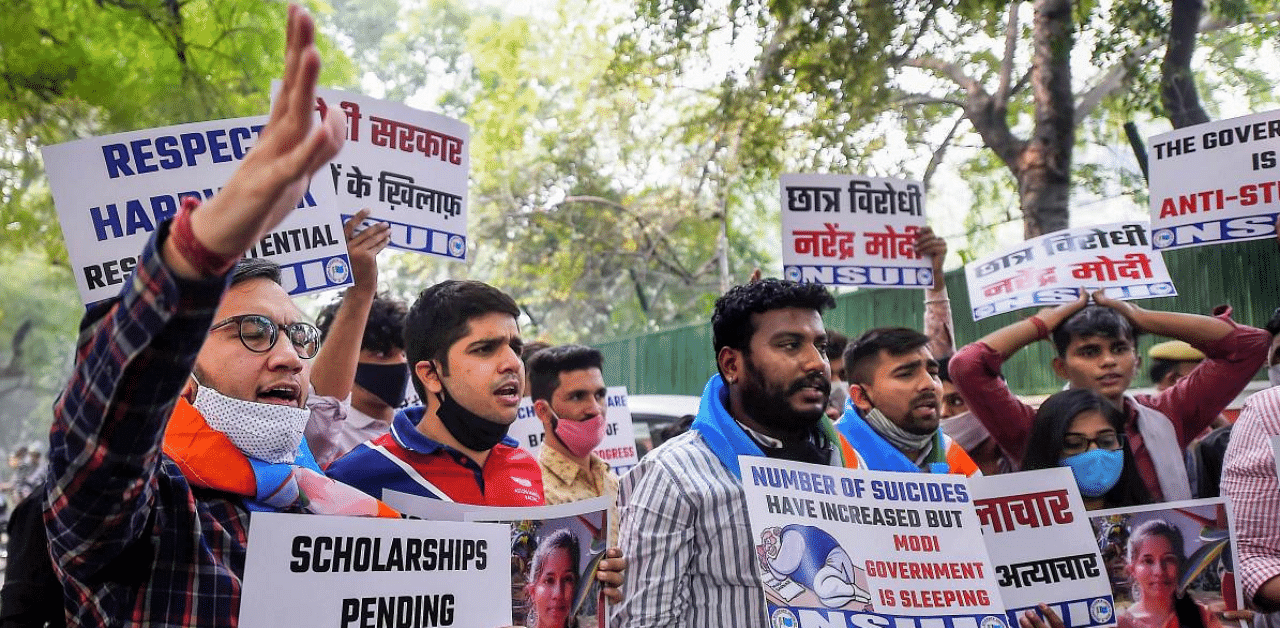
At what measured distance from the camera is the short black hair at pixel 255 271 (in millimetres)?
2590

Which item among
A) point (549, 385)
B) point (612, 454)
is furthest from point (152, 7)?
point (549, 385)

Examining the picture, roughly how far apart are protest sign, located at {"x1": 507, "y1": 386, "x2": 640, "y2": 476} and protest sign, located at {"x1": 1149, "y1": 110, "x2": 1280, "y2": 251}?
8.61 ft

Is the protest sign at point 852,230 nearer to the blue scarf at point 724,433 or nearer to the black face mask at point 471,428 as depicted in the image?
the blue scarf at point 724,433

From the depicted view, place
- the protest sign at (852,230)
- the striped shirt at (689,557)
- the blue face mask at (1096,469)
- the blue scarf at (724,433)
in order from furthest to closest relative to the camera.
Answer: the protest sign at (852,230) → the blue face mask at (1096,469) → the blue scarf at (724,433) → the striped shirt at (689,557)

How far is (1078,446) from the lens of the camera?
4230 mm

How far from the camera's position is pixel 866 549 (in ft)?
10.2

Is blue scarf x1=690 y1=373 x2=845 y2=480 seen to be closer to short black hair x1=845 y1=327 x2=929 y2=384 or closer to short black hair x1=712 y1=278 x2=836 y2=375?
short black hair x1=712 y1=278 x2=836 y2=375

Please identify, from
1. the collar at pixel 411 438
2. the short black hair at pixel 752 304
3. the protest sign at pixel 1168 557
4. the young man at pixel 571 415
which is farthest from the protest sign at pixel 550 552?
the young man at pixel 571 415

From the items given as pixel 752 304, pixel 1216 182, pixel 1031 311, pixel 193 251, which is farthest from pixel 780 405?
pixel 1031 311

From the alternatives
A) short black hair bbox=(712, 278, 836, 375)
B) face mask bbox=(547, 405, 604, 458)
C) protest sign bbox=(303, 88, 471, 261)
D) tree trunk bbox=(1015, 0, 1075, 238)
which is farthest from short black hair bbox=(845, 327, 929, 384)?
tree trunk bbox=(1015, 0, 1075, 238)

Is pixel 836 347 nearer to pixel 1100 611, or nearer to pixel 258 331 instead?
pixel 1100 611

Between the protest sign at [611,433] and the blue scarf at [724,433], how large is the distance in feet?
8.18

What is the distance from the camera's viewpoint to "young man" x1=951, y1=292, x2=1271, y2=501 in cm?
466

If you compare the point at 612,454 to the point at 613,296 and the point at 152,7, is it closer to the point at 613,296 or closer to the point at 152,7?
the point at 152,7
